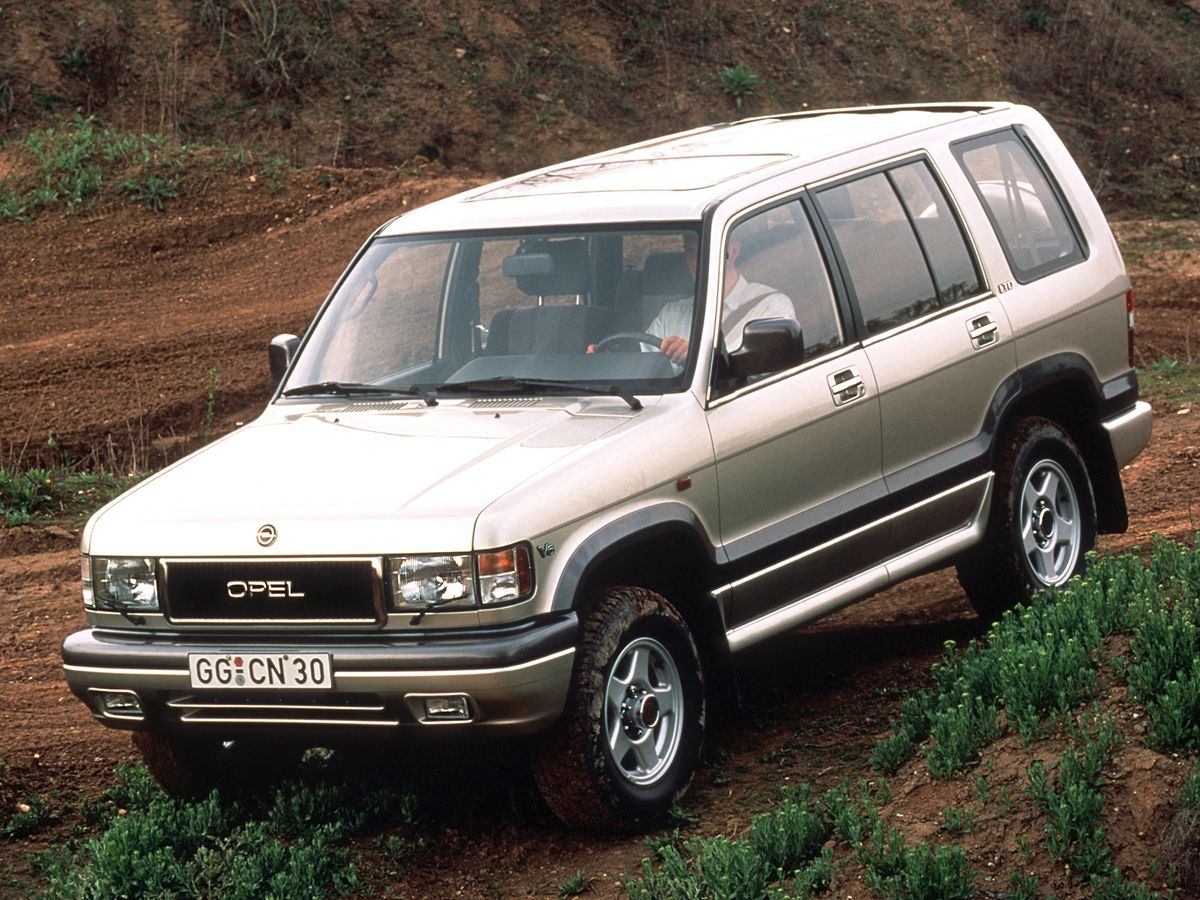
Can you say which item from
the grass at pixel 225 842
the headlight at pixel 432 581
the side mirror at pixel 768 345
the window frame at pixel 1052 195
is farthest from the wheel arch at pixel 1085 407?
the grass at pixel 225 842

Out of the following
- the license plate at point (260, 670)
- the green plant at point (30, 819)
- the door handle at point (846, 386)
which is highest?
the door handle at point (846, 386)

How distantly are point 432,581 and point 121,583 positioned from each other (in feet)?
3.55

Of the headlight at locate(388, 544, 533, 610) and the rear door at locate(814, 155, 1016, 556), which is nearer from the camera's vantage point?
the headlight at locate(388, 544, 533, 610)

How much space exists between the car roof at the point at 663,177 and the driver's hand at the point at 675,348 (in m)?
0.46

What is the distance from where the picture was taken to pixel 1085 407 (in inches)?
291

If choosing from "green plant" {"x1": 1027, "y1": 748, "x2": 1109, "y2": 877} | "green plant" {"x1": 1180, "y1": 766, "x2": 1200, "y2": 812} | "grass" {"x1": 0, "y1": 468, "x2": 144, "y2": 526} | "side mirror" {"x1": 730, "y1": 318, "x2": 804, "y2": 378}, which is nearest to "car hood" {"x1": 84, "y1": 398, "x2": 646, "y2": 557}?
"side mirror" {"x1": 730, "y1": 318, "x2": 804, "y2": 378}

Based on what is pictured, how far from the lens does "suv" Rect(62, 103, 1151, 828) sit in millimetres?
4926

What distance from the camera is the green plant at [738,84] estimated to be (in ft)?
68.6

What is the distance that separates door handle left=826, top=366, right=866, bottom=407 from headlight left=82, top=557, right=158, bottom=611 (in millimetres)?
2450

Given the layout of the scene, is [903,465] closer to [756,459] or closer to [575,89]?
[756,459]

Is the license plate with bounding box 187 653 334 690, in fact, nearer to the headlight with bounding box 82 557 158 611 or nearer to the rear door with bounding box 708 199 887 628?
the headlight with bounding box 82 557 158 611

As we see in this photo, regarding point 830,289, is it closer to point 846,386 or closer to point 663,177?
point 846,386

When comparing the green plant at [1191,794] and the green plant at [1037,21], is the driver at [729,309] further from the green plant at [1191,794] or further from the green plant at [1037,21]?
the green plant at [1037,21]

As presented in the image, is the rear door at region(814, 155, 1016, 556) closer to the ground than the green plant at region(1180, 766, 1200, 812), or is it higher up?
higher up
